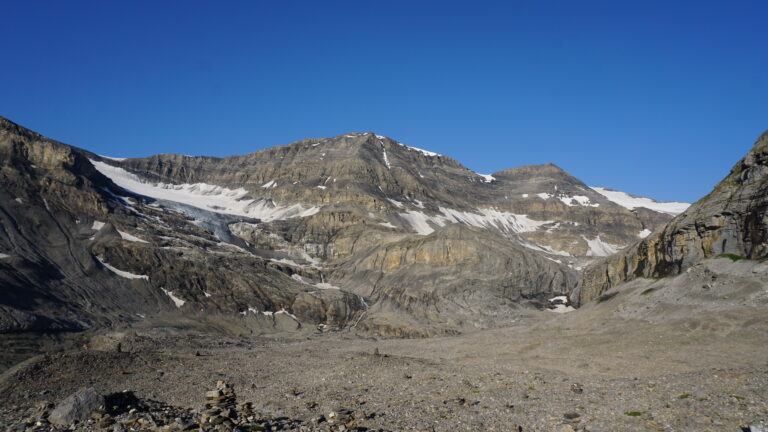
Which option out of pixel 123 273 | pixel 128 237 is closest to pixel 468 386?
pixel 123 273

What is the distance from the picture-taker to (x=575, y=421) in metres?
18.8

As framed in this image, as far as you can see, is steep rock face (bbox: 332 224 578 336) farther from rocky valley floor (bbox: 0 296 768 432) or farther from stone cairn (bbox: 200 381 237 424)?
stone cairn (bbox: 200 381 237 424)

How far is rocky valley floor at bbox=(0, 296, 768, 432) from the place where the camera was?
18578mm

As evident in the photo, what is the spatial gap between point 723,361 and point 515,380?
15673 millimetres

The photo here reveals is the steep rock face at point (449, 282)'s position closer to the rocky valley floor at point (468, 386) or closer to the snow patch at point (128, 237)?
the rocky valley floor at point (468, 386)

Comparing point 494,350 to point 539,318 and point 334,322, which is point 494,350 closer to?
point 539,318

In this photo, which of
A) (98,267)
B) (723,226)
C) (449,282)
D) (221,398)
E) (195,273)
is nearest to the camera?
(221,398)

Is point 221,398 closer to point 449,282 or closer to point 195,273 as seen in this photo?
point 195,273

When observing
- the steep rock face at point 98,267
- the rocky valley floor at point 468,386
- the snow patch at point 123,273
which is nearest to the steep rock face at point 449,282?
the steep rock face at point 98,267

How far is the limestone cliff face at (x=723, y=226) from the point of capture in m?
48.9

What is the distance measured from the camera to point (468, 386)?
26422 millimetres

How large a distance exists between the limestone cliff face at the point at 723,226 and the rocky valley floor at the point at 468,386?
33.6 feet

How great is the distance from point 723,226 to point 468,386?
39.7 metres

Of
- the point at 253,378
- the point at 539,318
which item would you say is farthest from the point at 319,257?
the point at 253,378
